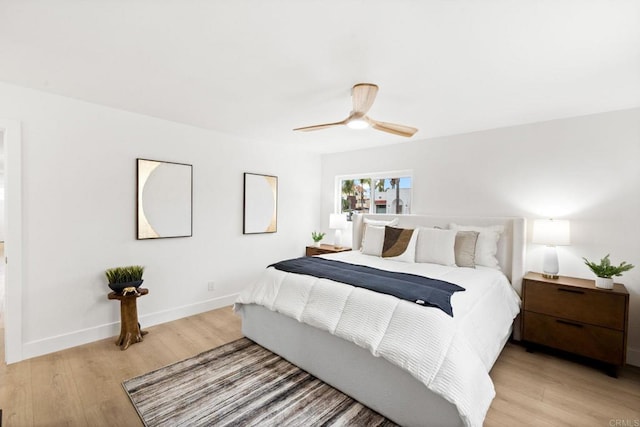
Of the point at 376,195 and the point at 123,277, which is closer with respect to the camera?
the point at 123,277

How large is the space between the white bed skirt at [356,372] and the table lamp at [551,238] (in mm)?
2083

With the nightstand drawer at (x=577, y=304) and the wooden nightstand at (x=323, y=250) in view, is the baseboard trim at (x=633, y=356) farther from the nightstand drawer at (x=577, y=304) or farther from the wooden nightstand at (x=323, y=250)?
the wooden nightstand at (x=323, y=250)

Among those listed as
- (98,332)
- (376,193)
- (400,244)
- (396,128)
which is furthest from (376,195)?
(98,332)

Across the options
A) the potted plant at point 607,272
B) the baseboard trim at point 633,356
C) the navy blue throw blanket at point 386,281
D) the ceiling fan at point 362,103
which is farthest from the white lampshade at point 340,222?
the baseboard trim at point 633,356

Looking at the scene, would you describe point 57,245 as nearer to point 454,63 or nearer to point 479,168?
point 454,63

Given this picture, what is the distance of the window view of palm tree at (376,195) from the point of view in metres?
4.38

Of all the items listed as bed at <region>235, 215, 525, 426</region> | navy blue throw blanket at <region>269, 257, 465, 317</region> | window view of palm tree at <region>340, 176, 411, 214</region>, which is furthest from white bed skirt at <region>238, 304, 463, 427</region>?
window view of palm tree at <region>340, 176, 411, 214</region>

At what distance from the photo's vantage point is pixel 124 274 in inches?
114

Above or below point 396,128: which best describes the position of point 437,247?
below

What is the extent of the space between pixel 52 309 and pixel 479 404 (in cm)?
354

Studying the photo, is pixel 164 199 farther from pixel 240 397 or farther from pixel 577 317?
pixel 577 317

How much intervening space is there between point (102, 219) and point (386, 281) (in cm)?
287

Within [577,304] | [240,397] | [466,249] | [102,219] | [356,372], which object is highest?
[102,219]

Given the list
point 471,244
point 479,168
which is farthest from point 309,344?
point 479,168
